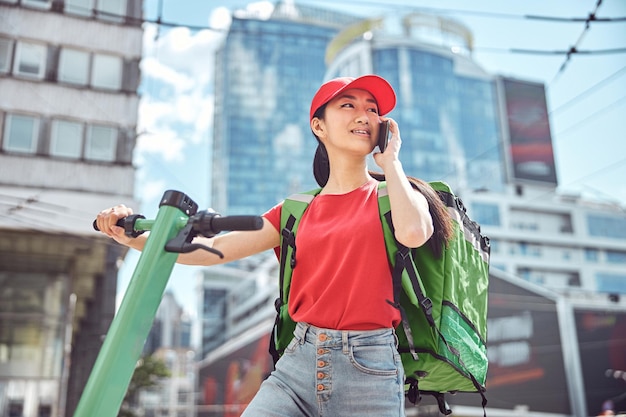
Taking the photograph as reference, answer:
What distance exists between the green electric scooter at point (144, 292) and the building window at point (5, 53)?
1572cm

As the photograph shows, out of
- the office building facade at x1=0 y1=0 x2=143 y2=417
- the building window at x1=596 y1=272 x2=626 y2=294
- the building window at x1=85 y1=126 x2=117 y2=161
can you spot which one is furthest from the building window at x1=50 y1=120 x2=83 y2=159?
the building window at x1=596 y1=272 x2=626 y2=294

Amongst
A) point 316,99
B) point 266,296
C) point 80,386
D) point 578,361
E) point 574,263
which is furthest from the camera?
point 266,296

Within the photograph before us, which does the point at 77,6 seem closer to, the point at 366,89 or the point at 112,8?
the point at 112,8

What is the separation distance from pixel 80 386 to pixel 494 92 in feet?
252

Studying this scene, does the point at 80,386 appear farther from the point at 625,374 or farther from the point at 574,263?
the point at 574,263

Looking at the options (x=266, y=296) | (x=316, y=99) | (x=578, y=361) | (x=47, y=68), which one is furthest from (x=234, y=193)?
(x=316, y=99)

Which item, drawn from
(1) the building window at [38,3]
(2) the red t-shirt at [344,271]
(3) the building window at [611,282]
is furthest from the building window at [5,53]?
(3) the building window at [611,282]

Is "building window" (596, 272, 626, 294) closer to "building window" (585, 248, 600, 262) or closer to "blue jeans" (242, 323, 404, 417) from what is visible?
"building window" (585, 248, 600, 262)

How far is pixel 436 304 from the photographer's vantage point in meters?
2.22

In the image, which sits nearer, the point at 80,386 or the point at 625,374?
the point at 80,386

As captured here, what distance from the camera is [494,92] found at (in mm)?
83125

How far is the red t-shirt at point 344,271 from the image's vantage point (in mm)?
2121

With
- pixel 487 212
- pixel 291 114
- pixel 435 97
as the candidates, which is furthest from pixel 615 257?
pixel 291 114

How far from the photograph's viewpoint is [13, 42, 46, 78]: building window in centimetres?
1557
